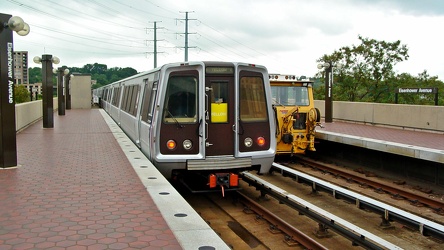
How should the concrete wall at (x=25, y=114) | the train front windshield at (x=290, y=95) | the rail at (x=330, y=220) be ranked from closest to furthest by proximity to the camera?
the rail at (x=330, y=220), the train front windshield at (x=290, y=95), the concrete wall at (x=25, y=114)

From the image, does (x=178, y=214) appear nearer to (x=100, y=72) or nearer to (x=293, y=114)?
(x=293, y=114)

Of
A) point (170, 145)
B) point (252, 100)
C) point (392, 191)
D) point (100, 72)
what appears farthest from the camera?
point (100, 72)

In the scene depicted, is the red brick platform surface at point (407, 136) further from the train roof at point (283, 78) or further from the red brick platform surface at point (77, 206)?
the red brick platform surface at point (77, 206)

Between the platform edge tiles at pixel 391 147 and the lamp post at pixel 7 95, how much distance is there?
30.1 feet

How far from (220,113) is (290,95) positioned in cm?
565

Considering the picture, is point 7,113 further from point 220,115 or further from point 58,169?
point 220,115

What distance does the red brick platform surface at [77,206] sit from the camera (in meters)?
4.63

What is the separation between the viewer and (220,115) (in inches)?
338

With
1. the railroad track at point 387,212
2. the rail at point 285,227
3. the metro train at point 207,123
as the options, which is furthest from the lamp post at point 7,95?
the railroad track at point 387,212

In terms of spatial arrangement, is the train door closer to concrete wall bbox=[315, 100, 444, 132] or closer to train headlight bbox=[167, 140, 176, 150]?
train headlight bbox=[167, 140, 176, 150]

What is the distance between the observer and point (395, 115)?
57.2ft

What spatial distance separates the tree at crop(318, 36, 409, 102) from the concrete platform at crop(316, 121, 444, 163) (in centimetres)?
1546

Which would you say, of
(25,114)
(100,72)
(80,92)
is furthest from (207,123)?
(100,72)

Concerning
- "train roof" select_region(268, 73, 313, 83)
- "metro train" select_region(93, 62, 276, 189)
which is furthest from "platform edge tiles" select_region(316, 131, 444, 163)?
"metro train" select_region(93, 62, 276, 189)
